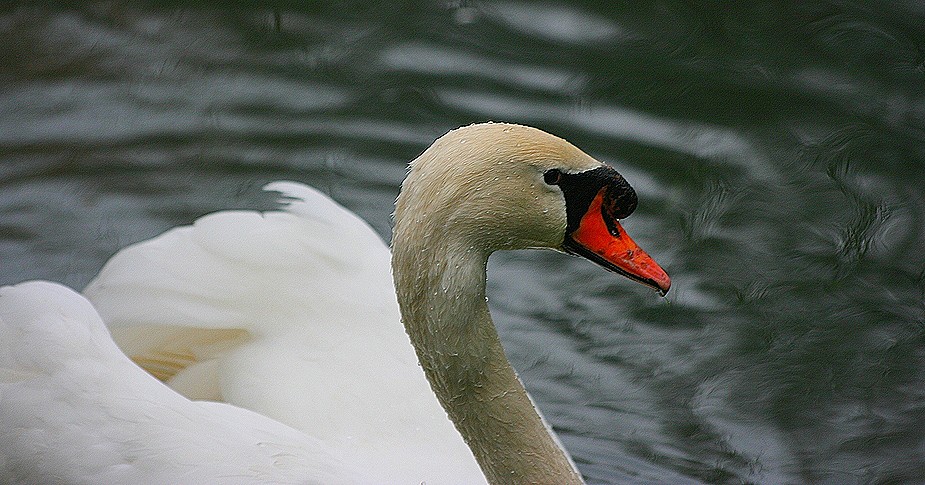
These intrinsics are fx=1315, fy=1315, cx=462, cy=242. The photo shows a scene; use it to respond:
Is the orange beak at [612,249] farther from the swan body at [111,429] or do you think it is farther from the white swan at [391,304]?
the swan body at [111,429]

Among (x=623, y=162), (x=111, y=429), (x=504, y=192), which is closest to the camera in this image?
(x=504, y=192)

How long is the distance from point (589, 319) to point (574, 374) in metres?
0.30

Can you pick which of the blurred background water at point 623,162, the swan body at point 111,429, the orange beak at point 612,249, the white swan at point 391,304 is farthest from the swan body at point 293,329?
the blurred background water at point 623,162

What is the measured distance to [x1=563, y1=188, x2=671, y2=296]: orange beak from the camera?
2.87 metres

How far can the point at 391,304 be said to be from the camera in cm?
392

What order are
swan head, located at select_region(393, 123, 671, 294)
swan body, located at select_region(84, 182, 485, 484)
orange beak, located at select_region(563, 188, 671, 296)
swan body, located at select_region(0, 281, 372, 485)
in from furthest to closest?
swan body, located at select_region(84, 182, 485, 484) < swan body, located at select_region(0, 281, 372, 485) < orange beak, located at select_region(563, 188, 671, 296) < swan head, located at select_region(393, 123, 671, 294)

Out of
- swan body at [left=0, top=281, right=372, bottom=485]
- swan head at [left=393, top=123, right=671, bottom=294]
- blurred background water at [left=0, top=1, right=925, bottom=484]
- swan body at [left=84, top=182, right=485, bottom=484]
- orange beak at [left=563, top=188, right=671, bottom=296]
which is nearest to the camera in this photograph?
swan head at [left=393, top=123, right=671, bottom=294]

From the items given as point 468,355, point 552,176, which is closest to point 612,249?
point 552,176

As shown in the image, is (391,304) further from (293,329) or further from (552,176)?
(552,176)

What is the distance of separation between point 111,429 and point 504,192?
118cm

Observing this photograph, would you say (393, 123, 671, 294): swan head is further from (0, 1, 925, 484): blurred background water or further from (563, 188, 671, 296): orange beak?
(0, 1, 925, 484): blurred background water

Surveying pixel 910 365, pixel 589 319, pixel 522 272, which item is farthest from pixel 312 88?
pixel 910 365

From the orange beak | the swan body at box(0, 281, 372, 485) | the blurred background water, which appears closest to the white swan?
the orange beak

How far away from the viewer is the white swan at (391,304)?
272 centimetres
